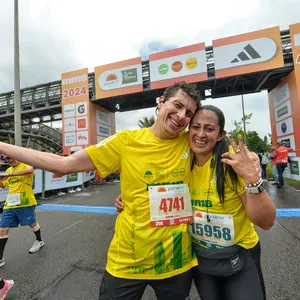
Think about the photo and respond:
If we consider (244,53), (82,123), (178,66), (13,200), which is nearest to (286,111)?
(244,53)

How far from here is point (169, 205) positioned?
137 centimetres

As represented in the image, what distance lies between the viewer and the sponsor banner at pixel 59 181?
9146 millimetres

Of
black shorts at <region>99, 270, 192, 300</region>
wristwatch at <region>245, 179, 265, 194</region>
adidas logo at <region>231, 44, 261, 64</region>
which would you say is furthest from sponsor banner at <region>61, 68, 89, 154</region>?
wristwatch at <region>245, 179, 265, 194</region>

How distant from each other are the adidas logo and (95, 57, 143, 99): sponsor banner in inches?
240

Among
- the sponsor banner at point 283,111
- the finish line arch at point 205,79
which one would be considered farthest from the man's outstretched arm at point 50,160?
the sponsor banner at point 283,111

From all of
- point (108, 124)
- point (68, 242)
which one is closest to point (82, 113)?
point (108, 124)

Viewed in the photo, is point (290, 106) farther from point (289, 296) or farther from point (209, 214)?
point (209, 214)

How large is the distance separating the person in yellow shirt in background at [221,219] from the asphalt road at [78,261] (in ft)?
4.12

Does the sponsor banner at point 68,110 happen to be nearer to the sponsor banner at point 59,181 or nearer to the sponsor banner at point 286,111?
the sponsor banner at point 59,181

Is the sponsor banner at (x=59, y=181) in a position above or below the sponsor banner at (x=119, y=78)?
below

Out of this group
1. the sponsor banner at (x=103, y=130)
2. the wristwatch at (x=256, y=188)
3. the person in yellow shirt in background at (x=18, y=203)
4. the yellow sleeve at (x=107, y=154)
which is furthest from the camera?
the sponsor banner at (x=103, y=130)

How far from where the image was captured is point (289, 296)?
86.7 inches

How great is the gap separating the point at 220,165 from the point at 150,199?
54 centimetres

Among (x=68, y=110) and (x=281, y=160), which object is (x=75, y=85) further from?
(x=281, y=160)
